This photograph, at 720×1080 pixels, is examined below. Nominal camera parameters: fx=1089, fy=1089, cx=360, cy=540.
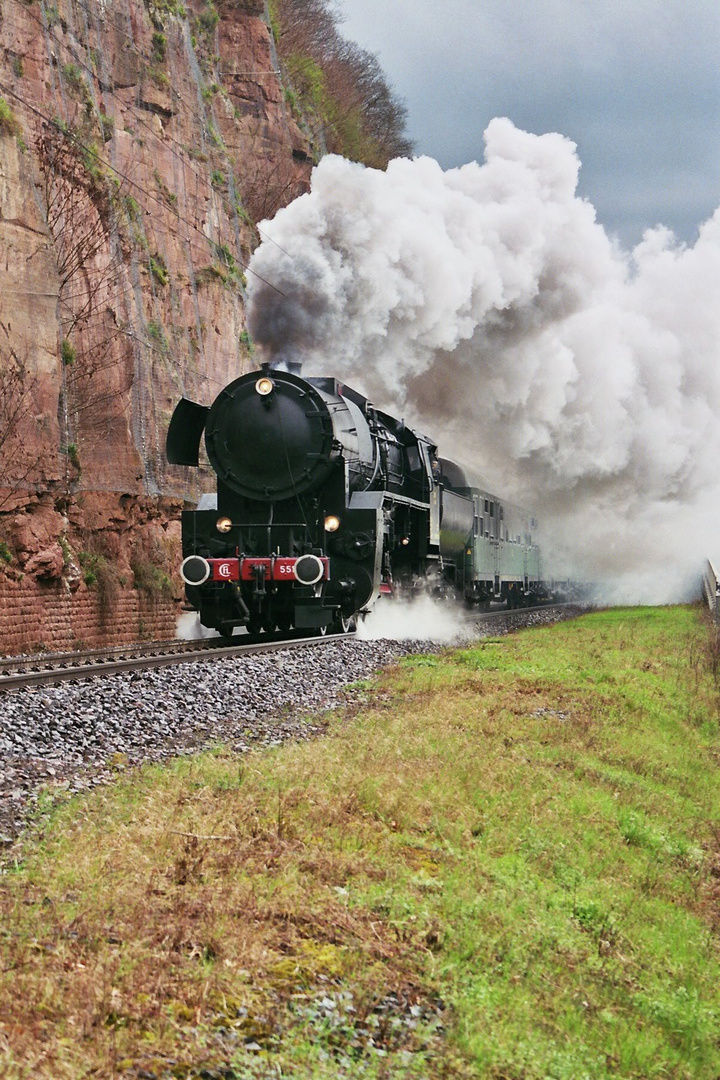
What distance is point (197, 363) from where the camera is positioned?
2689 cm

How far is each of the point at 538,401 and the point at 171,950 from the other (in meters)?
20.4

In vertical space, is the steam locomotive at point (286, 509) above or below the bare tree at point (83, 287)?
below

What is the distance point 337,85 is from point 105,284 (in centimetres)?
3586

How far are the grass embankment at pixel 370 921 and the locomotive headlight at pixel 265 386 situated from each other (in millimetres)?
7971

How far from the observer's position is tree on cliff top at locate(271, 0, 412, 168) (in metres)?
44.8

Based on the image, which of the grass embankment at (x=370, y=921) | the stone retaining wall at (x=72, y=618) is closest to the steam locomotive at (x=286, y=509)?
the stone retaining wall at (x=72, y=618)

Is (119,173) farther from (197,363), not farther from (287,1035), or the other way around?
(287,1035)

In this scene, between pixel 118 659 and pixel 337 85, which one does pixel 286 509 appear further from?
pixel 337 85

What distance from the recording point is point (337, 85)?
53531 mm

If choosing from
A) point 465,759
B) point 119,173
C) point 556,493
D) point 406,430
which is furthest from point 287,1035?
point 556,493

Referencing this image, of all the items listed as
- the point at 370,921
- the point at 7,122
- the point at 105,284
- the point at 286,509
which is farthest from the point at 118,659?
the point at 105,284

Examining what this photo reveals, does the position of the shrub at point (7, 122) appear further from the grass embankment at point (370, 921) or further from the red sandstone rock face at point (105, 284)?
the grass embankment at point (370, 921)

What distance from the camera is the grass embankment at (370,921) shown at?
326cm

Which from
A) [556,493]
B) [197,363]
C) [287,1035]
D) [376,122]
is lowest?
[287,1035]
